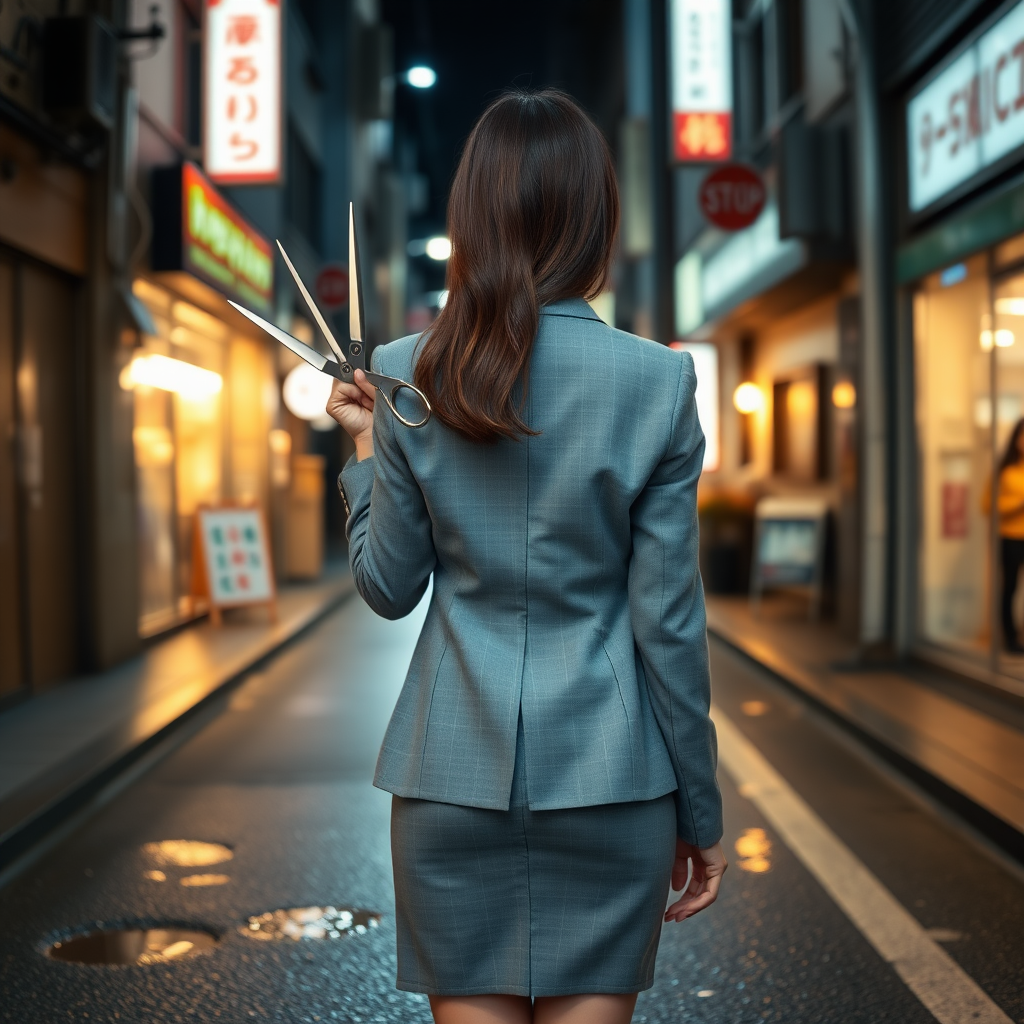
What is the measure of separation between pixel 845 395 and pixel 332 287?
9.24 m

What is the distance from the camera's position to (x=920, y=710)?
752 centimetres

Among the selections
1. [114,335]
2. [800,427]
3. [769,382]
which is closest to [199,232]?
[114,335]

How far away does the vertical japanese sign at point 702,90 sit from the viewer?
13320 mm

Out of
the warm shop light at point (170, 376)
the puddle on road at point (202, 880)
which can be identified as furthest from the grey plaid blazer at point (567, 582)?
the warm shop light at point (170, 376)

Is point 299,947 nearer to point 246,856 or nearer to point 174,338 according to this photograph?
point 246,856

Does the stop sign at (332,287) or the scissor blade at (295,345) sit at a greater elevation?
the stop sign at (332,287)

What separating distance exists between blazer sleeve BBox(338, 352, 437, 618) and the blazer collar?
261mm

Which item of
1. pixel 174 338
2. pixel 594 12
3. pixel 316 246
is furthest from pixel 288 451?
pixel 594 12

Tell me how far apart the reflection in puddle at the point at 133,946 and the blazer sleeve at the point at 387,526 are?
2439 millimetres

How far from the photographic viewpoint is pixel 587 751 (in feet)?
5.50

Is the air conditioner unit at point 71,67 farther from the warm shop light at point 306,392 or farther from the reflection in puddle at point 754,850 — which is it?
the warm shop light at point 306,392

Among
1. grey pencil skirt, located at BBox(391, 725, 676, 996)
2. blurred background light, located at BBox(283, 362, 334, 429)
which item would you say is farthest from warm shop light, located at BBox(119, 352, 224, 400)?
grey pencil skirt, located at BBox(391, 725, 676, 996)

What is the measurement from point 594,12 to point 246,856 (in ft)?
107

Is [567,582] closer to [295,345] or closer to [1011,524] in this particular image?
[295,345]
